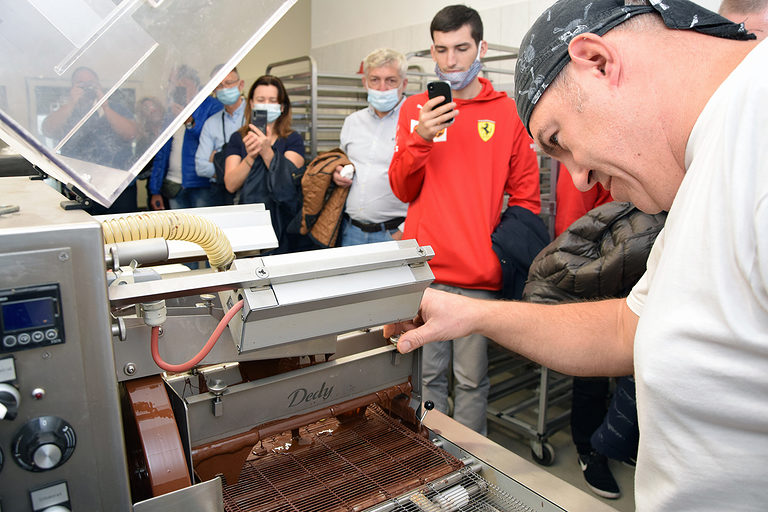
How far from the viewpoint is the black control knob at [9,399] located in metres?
0.58

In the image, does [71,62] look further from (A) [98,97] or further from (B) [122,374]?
(B) [122,374]

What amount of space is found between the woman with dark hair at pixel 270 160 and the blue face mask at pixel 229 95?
0.76 ft

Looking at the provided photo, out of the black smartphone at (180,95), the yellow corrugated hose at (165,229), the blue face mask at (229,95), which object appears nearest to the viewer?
the yellow corrugated hose at (165,229)

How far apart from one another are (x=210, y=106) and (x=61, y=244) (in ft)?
9.96

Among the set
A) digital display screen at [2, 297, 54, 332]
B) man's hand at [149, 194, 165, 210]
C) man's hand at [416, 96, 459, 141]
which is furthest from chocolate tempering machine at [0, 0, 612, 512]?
man's hand at [149, 194, 165, 210]

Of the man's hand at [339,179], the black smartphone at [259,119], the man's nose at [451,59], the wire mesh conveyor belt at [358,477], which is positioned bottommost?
the wire mesh conveyor belt at [358,477]

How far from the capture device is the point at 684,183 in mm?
661

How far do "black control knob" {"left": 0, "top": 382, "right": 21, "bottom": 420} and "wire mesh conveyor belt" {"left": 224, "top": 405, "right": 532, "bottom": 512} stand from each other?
36cm

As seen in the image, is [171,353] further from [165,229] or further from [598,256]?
[598,256]

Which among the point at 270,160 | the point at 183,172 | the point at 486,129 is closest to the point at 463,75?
the point at 486,129

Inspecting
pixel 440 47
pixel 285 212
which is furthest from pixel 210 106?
pixel 440 47

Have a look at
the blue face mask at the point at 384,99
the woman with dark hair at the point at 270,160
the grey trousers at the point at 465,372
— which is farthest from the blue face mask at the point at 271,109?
the grey trousers at the point at 465,372

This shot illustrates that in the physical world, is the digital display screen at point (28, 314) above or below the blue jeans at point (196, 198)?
above

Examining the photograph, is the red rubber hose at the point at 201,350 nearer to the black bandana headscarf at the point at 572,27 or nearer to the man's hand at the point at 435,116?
the black bandana headscarf at the point at 572,27
